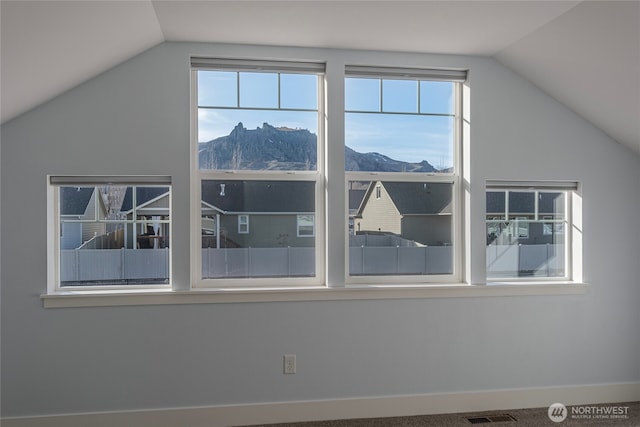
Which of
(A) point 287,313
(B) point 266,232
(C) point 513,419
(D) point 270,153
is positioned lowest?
(C) point 513,419

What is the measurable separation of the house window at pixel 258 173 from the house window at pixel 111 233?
0.78 feet

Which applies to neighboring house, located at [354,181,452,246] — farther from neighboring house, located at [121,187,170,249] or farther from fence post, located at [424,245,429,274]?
neighboring house, located at [121,187,170,249]

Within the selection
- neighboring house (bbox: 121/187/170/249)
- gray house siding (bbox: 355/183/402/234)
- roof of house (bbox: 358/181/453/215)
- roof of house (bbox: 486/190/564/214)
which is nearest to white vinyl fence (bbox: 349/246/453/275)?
gray house siding (bbox: 355/183/402/234)

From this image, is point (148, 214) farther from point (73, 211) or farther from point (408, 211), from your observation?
point (408, 211)

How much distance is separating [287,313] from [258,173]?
0.93m

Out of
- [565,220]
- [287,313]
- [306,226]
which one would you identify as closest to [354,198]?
[306,226]

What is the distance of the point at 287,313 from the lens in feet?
9.50

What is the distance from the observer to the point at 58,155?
270cm

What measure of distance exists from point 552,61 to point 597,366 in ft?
6.89

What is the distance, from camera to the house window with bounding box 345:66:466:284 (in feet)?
10.1

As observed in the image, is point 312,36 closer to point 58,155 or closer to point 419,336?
point 58,155

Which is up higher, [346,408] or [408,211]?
[408,211]

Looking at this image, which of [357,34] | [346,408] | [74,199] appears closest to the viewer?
[357,34]

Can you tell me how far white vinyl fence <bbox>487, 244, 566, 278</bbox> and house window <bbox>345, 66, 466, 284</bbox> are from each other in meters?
0.28
